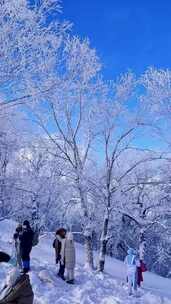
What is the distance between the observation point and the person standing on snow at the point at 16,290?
8.70 m

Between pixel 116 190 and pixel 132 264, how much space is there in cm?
640

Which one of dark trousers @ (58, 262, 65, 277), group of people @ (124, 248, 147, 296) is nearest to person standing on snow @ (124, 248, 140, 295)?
group of people @ (124, 248, 147, 296)

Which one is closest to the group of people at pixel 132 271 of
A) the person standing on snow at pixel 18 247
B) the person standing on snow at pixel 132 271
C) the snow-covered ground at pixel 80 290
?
the person standing on snow at pixel 132 271

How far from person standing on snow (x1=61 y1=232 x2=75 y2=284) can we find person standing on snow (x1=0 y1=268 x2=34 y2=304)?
701 centimetres

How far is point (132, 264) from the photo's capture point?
16.9m

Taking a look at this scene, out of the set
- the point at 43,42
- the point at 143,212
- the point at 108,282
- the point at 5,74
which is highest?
the point at 43,42

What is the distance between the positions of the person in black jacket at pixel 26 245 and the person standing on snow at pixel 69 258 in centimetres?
120

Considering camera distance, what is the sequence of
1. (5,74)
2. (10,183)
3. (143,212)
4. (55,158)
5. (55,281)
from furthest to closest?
1. (143,212)
2. (55,158)
3. (10,183)
4. (55,281)
5. (5,74)

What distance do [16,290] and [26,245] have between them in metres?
7.47

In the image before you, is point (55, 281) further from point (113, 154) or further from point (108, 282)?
point (113, 154)

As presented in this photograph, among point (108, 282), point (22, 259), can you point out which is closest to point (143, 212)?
point (108, 282)

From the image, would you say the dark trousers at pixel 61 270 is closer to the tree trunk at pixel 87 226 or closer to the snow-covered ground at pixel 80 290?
the snow-covered ground at pixel 80 290

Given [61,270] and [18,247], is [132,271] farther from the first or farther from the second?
[18,247]

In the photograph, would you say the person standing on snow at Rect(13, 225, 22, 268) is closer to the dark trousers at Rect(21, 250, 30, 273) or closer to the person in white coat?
the dark trousers at Rect(21, 250, 30, 273)
